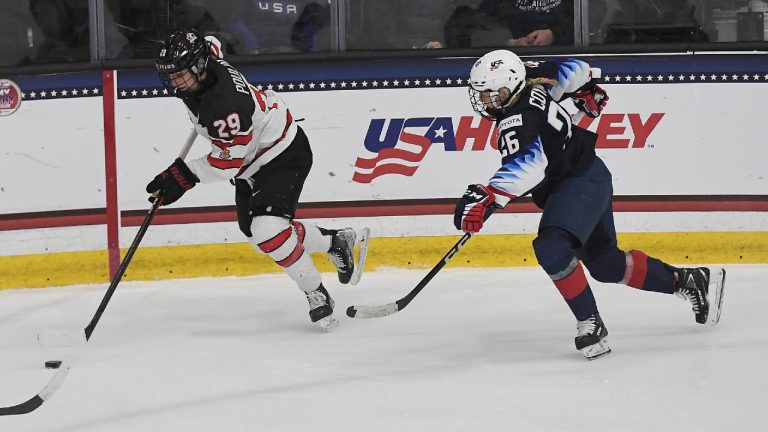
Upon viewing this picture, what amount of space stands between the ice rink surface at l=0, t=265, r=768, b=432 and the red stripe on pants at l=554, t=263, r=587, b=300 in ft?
0.67

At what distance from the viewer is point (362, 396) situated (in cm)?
307

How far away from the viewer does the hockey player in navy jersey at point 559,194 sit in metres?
3.31

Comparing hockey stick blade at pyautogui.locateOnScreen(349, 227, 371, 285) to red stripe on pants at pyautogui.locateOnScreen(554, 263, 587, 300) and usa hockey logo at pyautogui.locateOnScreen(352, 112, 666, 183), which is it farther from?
red stripe on pants at pyautogui.locateOnScreen(554, 263, 587, 300)

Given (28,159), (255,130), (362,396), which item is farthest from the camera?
(28,159)

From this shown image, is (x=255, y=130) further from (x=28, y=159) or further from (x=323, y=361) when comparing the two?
(x=28, y=159)

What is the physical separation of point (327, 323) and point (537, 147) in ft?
3.46

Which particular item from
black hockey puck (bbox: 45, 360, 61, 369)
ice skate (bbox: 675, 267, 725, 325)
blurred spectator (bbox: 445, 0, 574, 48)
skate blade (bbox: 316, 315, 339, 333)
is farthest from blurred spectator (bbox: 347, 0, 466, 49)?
black hockey puck (bbox: 45, 360, 61, 369)

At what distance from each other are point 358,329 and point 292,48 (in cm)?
153

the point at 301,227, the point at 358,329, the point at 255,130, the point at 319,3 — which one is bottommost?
the point at 358,329

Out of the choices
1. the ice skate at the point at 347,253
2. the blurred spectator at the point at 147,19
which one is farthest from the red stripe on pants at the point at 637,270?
the blurred spectator at the point at 147,19

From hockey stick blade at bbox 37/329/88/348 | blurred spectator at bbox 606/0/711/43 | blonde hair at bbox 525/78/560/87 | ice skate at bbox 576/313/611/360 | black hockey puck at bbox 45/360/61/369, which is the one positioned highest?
blurred spectator at bbox 606/0/711/43

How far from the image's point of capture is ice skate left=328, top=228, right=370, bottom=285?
4236 millimetres

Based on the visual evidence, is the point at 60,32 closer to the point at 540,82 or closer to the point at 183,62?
the point at 183,62

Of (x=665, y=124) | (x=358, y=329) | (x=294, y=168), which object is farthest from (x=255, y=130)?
(x=665, y=124)
